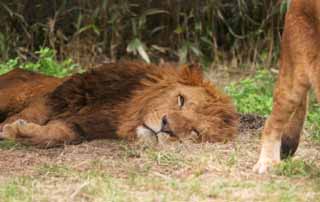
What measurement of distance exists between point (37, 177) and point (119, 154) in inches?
31.2

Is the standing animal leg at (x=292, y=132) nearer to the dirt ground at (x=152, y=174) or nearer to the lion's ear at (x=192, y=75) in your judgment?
the dirt ground at (x=152, y=174)

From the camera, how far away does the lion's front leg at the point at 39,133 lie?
20.1 feet

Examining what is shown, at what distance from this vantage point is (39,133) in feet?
20.2

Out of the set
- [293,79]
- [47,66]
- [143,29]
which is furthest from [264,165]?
[143,29]

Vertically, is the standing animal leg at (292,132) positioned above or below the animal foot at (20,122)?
above

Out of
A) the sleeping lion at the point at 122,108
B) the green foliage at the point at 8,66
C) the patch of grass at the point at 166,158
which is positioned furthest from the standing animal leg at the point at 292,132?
the green foliage at the point at 8,66

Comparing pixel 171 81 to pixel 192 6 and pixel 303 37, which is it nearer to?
pixel 303 37

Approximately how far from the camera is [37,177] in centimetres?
521

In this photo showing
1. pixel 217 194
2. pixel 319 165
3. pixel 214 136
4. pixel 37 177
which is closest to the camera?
pixel 217 194

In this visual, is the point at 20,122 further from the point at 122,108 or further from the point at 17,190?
the point at 17,190

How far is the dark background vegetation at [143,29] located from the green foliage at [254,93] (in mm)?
645

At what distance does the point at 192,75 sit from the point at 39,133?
1127 mm

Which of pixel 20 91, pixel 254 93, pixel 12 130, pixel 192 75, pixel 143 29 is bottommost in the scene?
pixel 254 93

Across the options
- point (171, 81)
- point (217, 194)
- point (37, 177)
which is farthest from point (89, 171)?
point (171, 81)
